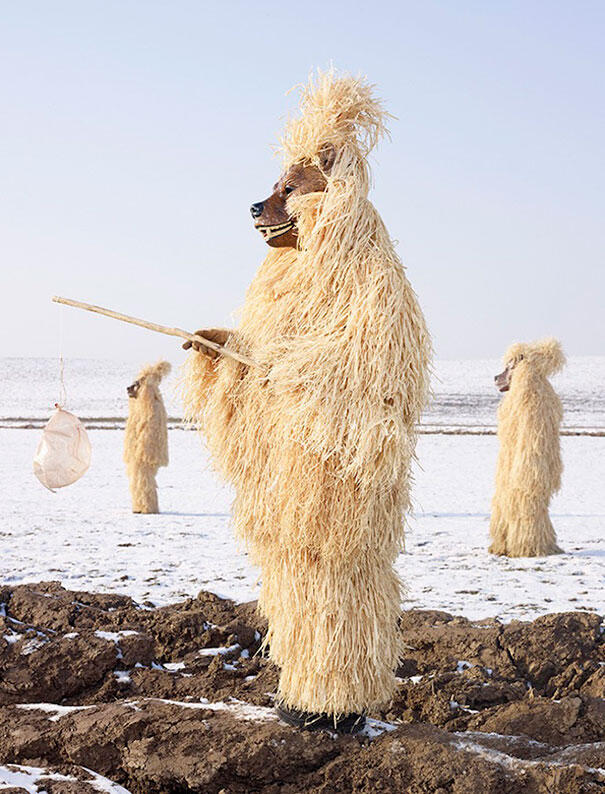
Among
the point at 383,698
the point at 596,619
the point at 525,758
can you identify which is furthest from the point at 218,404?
the point at 596,619

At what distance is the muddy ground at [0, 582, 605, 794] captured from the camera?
315cm

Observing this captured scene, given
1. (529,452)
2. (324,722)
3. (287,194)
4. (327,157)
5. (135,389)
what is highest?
(327,157)

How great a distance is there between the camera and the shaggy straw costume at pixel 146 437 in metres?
9.68

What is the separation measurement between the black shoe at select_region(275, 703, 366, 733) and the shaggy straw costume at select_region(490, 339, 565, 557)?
15.7 ft

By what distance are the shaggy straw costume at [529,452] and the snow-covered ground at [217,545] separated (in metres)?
0.25

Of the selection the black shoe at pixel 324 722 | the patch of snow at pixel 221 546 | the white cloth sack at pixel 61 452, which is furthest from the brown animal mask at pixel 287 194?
the black shoe at pixel 324 722

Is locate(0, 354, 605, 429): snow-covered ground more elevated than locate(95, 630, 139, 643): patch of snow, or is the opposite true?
locate(0, 354, 605, 429): snow-covered ground

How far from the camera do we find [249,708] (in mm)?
3646

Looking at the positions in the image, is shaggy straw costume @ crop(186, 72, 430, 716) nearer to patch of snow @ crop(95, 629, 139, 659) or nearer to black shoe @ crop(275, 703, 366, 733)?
black shoe @ crop(275, 703, 366, 733)

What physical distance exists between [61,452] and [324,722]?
1794 mm

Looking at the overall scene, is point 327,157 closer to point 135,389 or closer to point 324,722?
point 324,722

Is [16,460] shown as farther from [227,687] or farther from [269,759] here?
[269,759]

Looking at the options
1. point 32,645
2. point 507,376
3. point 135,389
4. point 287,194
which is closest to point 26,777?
point 32,645

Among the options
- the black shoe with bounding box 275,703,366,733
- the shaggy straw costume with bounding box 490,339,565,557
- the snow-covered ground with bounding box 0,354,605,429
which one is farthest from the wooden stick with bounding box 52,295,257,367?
the snow-covered ground with bounding box 0,354,605,429
